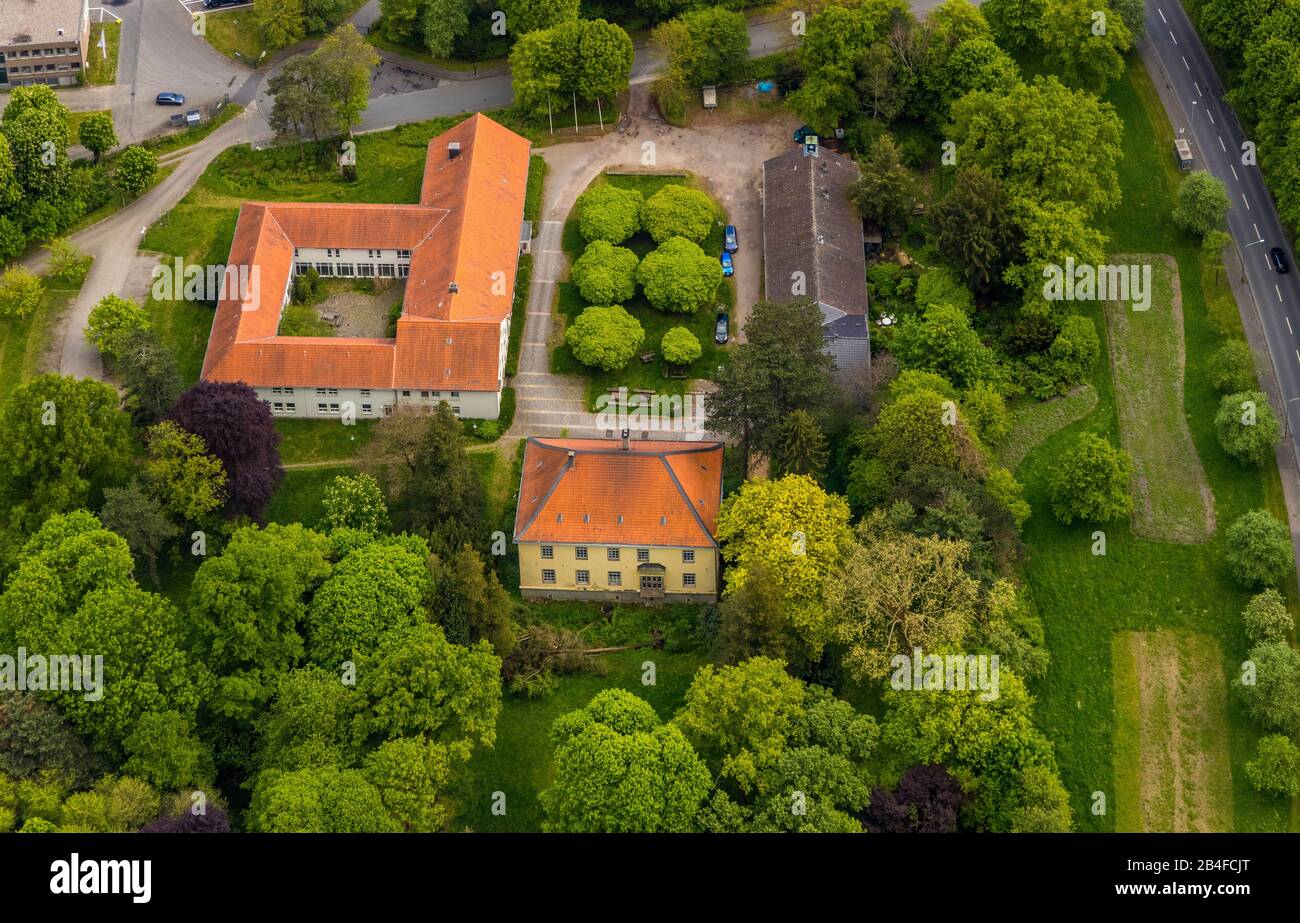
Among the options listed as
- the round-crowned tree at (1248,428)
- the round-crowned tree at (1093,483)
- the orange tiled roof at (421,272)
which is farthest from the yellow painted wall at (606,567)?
the round-crowned tree at (1248,428)

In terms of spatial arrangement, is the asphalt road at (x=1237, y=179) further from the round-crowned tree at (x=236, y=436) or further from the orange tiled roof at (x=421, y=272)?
the round-crowned tree at (x=236, y=436)

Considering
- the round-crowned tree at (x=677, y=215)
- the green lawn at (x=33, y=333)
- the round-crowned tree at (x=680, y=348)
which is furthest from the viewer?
the round-crowned tree at (x=677, y=215)

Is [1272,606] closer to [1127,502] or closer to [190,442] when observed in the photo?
[1127,502]

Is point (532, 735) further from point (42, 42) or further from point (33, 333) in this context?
point (42, 42)

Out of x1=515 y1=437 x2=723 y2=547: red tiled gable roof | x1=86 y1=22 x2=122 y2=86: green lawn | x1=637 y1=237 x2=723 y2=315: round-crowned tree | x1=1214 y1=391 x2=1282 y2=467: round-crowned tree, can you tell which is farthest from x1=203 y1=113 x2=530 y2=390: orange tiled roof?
x1=1214 y1=391 x2=1282 y2=467: round-crowned tree

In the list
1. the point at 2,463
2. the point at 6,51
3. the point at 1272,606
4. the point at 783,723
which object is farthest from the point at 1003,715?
the point at 6,51

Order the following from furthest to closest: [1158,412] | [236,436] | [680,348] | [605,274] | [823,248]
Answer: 1. [823,248]
2. [605,274]
3. [680,348]
4. [1158,412]
5. [236,436]

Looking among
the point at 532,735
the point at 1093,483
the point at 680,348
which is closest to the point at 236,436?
the point at 532,735
